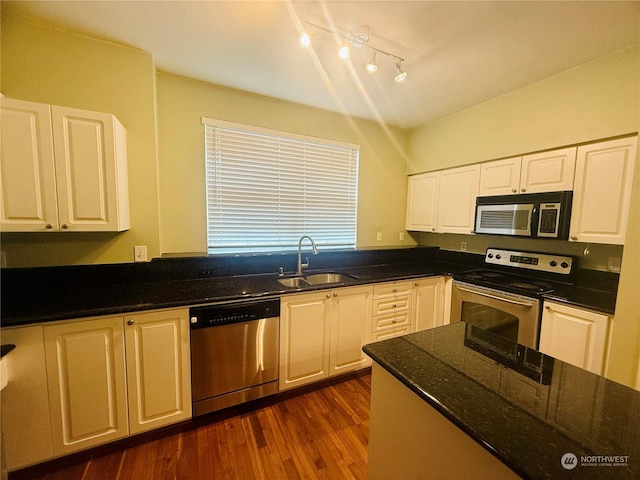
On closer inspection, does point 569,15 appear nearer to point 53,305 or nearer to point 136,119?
point 136,119

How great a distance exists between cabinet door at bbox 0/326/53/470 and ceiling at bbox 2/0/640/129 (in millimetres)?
1822

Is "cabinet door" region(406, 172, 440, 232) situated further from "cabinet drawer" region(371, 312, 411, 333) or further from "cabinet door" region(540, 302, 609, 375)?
"cabinet door" region(540, 302, 609, 375)

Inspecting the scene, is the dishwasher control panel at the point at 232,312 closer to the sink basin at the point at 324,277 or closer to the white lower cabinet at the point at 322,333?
the white lower cabinet at the point at 322,333

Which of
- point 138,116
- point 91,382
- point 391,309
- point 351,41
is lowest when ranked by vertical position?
point 91,382

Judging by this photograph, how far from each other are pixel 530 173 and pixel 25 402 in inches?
145

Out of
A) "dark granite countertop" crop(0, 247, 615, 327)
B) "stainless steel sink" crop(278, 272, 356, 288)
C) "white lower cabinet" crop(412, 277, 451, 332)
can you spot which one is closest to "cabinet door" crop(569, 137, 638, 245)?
"dark granite countertop" crop(0, 247, 615, 327)

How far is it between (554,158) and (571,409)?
2070 mm

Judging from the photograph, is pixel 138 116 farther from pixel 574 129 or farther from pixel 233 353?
pixel 574 129

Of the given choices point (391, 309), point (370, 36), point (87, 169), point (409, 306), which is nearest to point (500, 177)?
point (409, 306)

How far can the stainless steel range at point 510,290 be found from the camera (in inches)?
77.1

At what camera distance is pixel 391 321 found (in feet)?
7.98

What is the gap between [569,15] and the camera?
141 cm

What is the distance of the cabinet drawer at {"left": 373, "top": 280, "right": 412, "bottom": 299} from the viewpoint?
2.32m

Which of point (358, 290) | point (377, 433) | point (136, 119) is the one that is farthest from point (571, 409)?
point (136, 119)
